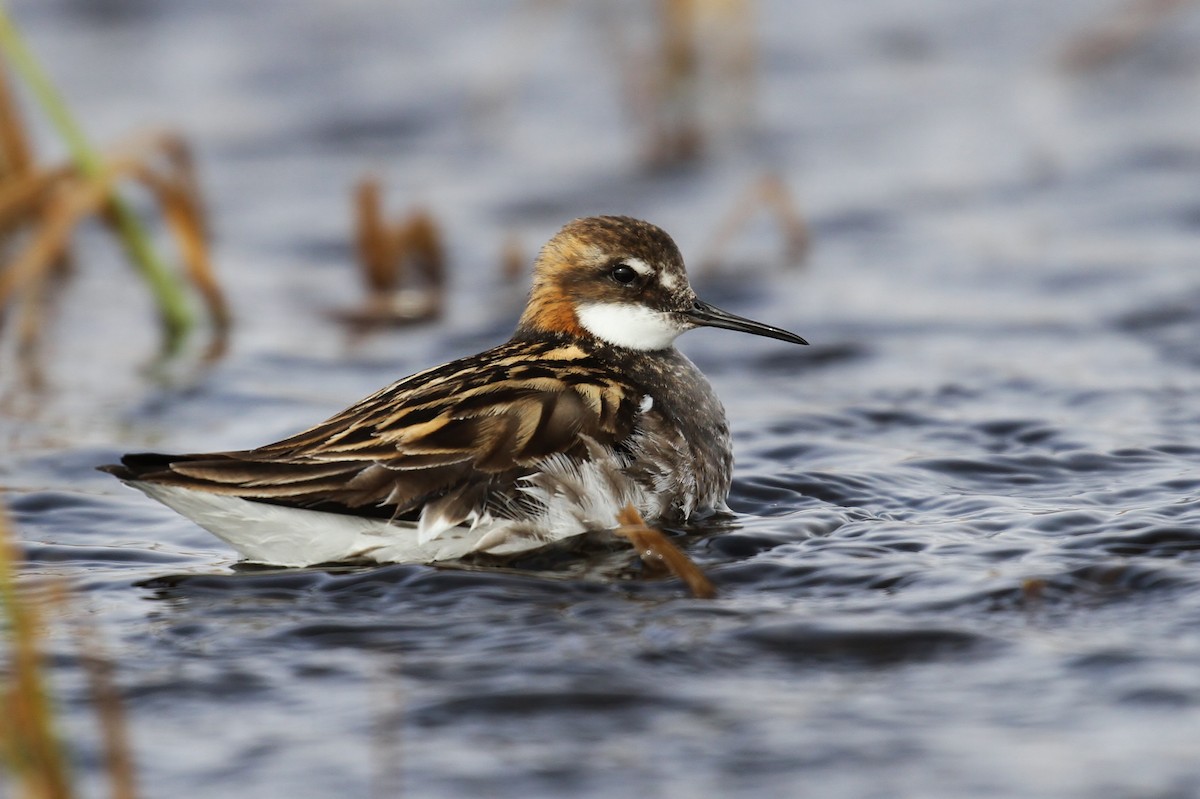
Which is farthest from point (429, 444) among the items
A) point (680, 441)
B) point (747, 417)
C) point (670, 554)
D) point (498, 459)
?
point (747, 417)

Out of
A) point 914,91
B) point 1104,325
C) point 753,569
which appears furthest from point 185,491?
point 914,91

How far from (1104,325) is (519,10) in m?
9.16

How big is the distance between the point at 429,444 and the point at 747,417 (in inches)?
110

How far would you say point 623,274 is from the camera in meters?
7.85

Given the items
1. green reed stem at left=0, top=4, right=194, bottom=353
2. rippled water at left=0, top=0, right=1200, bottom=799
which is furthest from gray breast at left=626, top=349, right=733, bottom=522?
green reed stem at left=0, top=4, right=194, bottom=353

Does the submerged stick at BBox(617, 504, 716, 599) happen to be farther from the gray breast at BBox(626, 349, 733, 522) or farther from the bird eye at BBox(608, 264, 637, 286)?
the bird eye at BBox(608, 264, 637, 286)

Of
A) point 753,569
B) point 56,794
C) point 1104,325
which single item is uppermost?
point 1104,325

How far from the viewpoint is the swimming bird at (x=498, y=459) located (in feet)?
21.3

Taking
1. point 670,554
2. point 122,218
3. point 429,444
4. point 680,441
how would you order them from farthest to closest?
point 122,218 → point 680,441 → point 429,444 → point 670,554

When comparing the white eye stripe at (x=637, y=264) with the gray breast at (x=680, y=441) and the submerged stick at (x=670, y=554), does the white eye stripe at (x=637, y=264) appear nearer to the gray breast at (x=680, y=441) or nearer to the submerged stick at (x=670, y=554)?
the gray breast at (x=680, y=441)

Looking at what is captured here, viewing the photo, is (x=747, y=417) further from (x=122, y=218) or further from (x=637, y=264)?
(x=122, y=218)

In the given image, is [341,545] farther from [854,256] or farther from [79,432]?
[854,256]

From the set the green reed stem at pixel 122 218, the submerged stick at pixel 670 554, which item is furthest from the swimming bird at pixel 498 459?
the green reed stem at pixel 122 218

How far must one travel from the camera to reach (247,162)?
14.6 metres
